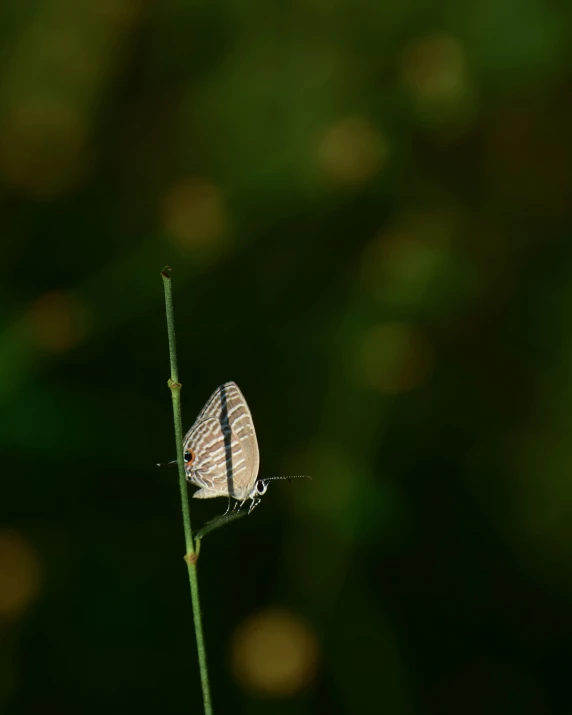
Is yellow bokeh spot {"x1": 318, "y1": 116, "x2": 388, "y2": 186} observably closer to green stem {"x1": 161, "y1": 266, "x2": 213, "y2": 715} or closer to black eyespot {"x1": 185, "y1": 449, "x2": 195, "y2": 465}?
black eyespot {"x1": 185, "y1": 449, "x2": 195, "y2": 465}

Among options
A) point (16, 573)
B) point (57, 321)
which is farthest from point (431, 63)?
point (16, 573)

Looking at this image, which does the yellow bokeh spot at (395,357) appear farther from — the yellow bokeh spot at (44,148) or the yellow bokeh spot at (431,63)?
the yellow bokeh spot at (44,148)

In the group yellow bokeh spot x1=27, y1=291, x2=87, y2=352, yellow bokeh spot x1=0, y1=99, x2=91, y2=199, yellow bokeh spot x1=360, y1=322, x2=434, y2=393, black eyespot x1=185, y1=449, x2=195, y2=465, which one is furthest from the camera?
yellow bokeh spot x1=0, y1=99, x2=91, y2=199

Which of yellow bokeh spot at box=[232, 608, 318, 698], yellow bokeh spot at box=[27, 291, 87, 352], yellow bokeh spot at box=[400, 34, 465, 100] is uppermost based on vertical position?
yellow bokeh spot at box=[400, 34, 465, 100]

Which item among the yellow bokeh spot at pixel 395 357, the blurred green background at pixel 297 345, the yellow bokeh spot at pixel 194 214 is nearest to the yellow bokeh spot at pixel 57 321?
the blurred green background at pixel 297 345

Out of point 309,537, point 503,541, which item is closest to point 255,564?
point 309,537

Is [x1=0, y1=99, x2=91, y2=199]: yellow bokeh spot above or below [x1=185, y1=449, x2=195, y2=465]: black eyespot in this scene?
above

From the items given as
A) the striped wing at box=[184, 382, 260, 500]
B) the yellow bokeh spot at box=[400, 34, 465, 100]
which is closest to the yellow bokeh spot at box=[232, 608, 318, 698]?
the striped wing at box=[184, 382, 260, 500]

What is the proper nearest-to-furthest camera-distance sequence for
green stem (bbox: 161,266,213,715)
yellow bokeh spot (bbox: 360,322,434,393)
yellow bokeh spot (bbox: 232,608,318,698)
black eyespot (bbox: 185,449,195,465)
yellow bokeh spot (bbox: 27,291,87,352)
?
1. green stem (bbox: 161,266,213,715)
2. black eyespot (bbox: 185,449,195,465)
3. yellow bokeh spot (bbox: 232,608,318,698)
4. yellow bokeh spot (bbox: 27,291,87,352)
5. yellow bokeh spot (bbox: 360,322,434,393)
